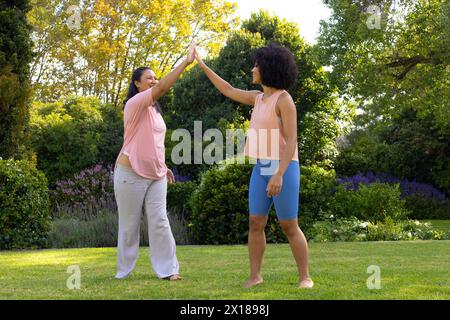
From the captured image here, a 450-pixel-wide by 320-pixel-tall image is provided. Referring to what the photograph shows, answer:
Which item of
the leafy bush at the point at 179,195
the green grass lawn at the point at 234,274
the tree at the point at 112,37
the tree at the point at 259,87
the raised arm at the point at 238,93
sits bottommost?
the green grass lawn at the point at 234,274

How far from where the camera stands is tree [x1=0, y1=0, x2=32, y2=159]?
12.6 meters

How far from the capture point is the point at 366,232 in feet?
41.1

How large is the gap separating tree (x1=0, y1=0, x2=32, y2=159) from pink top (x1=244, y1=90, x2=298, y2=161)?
8262mm

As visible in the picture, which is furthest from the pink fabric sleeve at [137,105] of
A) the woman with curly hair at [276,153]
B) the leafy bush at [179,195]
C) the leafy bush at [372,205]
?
the leafy bush at [372,205]

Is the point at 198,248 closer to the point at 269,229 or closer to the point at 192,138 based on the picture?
the point at 269,229

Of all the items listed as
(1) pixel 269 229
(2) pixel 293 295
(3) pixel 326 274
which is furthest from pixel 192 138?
(2) pixel 293 295

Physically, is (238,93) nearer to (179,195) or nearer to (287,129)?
(287,129)

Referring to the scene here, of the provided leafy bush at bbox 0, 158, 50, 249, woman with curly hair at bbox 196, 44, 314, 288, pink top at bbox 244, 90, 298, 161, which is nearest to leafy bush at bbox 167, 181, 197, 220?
leafy bush at bbox 0, 158, 50, 249

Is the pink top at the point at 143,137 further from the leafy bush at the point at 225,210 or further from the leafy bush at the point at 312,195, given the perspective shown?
the leafy bush at the point at 312,195

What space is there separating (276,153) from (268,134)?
0.17 metres

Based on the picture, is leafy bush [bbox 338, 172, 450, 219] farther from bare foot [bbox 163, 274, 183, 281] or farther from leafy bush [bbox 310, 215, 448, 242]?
bare foot [bbox 163, 274, 183, 281]

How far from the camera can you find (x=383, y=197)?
14.3 meters

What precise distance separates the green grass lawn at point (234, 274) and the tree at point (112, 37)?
17645mm

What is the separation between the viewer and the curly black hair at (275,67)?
18.3ft
